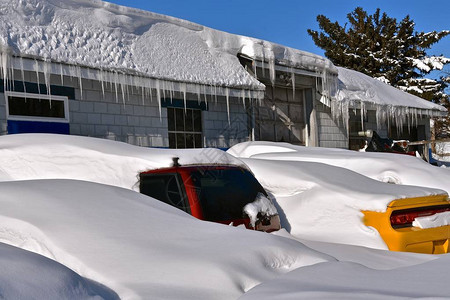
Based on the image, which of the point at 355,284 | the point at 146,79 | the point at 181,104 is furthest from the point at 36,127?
the point at 355,284

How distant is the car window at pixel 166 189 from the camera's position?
14.3 ft

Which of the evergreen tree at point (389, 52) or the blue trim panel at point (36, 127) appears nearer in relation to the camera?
the blue trim panel at point (36, 127)

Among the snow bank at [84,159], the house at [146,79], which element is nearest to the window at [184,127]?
the house at [146,79]

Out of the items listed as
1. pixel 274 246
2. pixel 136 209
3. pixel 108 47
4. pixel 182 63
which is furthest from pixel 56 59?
pixel 274 246

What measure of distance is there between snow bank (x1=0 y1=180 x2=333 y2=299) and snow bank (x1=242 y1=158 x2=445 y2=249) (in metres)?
1.90

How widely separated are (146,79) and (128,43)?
3.01ft

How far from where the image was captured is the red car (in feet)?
14.2

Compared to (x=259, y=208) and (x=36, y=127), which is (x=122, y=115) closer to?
(x=36, y=127)

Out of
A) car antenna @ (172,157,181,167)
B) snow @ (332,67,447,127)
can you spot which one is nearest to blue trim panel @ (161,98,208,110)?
snow @ (332,67,447,127)

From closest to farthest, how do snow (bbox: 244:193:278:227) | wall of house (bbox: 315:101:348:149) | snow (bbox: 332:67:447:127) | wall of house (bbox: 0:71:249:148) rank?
snow (bbox: 244:193:278:227) < wall of house (bbox: 0:71:249:148) < snow (bbox: 332:67:447:127) < wall of house (bbox: 315:101:348:149)

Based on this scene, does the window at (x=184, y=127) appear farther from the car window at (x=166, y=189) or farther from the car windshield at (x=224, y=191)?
the car window at (x=166, y=189)

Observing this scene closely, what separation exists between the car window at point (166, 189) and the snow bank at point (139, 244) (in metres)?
0.92

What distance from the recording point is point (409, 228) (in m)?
4.82

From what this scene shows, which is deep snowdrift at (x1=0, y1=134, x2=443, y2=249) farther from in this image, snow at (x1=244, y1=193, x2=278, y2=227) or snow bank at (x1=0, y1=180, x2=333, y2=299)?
snow bank at (x1=0, y1=180, x2=333, y2=299)
